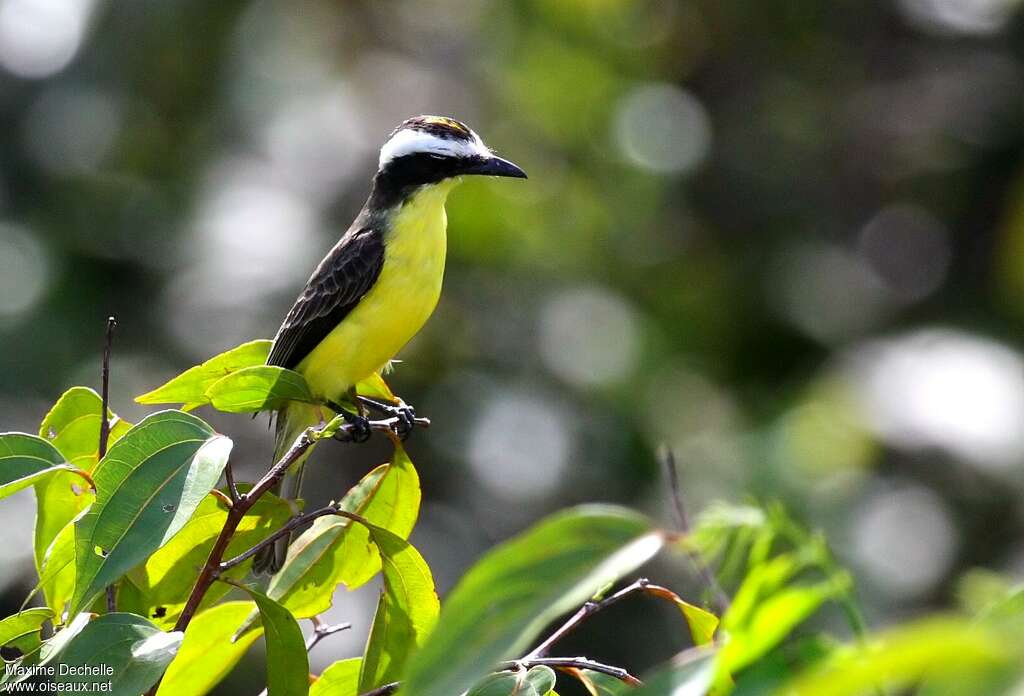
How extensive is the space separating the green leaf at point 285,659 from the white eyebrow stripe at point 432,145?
7.93 ft

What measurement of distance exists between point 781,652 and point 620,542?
0.79 ft

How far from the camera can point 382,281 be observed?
4211 mm

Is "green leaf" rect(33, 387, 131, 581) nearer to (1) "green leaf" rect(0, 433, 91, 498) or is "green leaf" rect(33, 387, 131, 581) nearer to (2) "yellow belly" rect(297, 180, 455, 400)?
(1) "green leaf" rect(0, 433, 91, 498)

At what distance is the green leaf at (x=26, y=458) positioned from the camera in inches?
89.1

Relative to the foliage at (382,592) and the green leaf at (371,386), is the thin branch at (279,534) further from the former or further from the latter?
the green leaf at (371,386)

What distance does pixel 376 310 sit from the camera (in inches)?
162

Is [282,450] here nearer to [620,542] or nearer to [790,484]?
[620,542]

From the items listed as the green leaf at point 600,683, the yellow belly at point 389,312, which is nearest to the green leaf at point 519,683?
the green leaf at point 600,683

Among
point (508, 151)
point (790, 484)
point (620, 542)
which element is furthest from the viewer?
point (508, 151)

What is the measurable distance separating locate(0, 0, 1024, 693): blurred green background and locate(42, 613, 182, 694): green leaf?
4033mm

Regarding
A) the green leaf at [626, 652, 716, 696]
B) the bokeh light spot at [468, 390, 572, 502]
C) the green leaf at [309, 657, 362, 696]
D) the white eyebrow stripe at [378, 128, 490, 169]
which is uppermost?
the white eyebrow stripe at [378, 128, 490, 169]

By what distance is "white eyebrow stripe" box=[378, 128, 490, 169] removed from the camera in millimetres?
4496

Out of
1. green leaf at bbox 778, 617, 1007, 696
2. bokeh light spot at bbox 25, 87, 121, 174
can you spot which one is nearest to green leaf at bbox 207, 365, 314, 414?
green leaf at bbox 778, 617, 1007, 696

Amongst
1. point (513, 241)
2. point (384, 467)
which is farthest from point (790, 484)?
point (384, 467)
